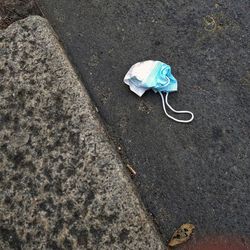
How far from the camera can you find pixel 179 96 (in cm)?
249

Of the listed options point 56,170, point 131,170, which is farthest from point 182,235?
point 56,170

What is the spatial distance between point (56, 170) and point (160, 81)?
2.64 feet

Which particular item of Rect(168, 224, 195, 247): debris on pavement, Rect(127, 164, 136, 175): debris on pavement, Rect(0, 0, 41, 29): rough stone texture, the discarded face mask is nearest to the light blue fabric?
the discarded face mask

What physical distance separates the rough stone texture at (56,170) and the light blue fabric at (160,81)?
15.7 inches

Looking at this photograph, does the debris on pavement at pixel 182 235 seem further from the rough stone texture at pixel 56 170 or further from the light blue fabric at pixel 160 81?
the light blue fabric at pixel 160 81

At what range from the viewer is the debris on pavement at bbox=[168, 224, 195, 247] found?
81.5 inches

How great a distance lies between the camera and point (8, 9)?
2768 mm

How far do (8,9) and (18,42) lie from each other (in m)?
0.38

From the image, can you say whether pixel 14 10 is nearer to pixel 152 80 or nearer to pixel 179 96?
pixel 152 80

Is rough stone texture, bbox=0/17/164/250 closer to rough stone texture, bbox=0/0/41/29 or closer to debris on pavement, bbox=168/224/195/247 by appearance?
debris on pavement, bbox=168/224/195/247

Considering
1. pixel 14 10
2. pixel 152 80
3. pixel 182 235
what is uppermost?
pixel 152 80

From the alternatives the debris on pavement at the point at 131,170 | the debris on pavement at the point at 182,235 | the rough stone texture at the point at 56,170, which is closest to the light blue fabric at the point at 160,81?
the rough stone texture at the point at 56,170

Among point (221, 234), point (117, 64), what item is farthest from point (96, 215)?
point (117, 64)

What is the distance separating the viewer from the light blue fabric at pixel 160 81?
2469 millimetres
